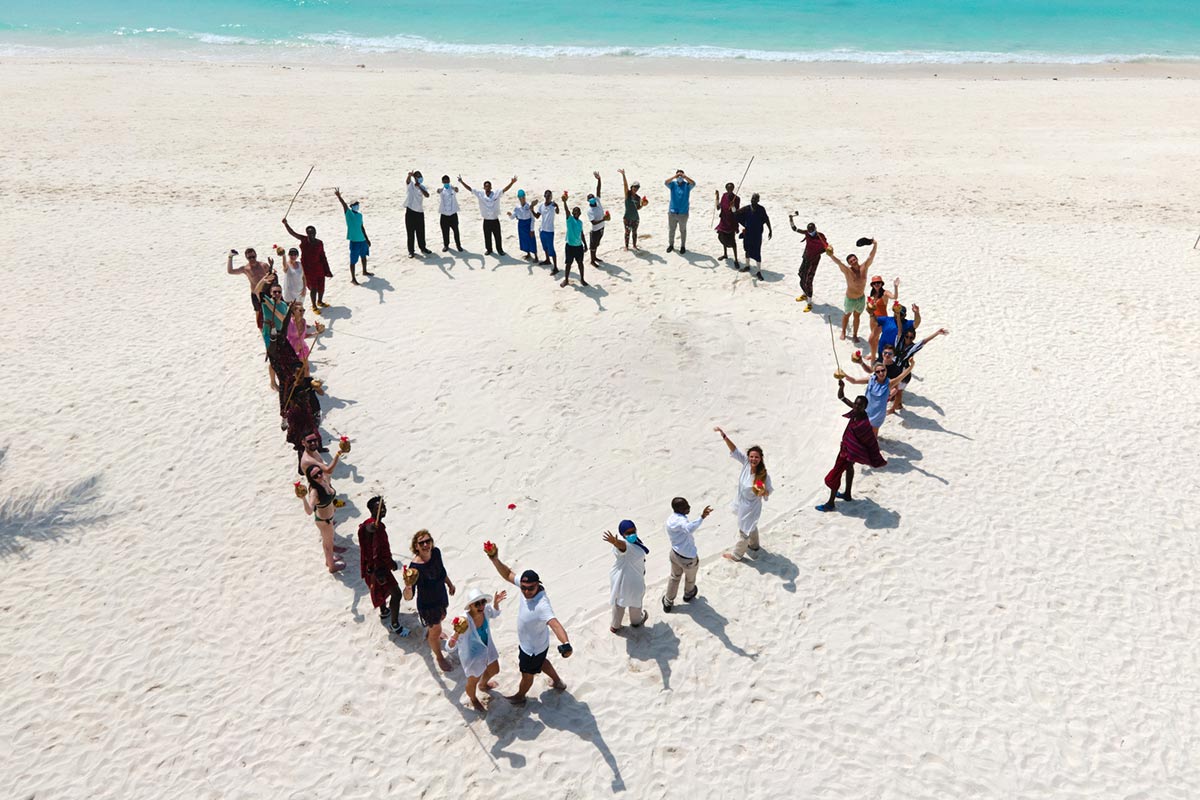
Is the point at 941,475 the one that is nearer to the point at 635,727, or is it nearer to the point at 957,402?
the point at 957,402

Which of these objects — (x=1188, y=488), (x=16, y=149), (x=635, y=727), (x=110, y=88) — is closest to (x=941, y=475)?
(x=1188, y=488)

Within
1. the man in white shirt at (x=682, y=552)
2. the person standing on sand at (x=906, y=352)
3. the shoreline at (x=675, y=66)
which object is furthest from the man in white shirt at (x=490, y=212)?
the shoreline at (x=675, y=66)

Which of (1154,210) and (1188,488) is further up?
(1154,210)

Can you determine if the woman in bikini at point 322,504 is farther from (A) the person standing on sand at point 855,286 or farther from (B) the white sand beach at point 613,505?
(A) the person standing on sand at point 855,286

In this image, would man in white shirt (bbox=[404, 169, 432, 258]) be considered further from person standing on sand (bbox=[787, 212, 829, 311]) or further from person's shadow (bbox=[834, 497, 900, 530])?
person's shadow (bbox=[834, 497, 900, 530])

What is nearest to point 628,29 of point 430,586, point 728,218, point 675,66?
point 675,66

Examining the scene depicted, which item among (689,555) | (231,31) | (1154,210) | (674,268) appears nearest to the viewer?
(689,555)

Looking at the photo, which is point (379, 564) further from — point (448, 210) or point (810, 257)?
point (448, 210)
